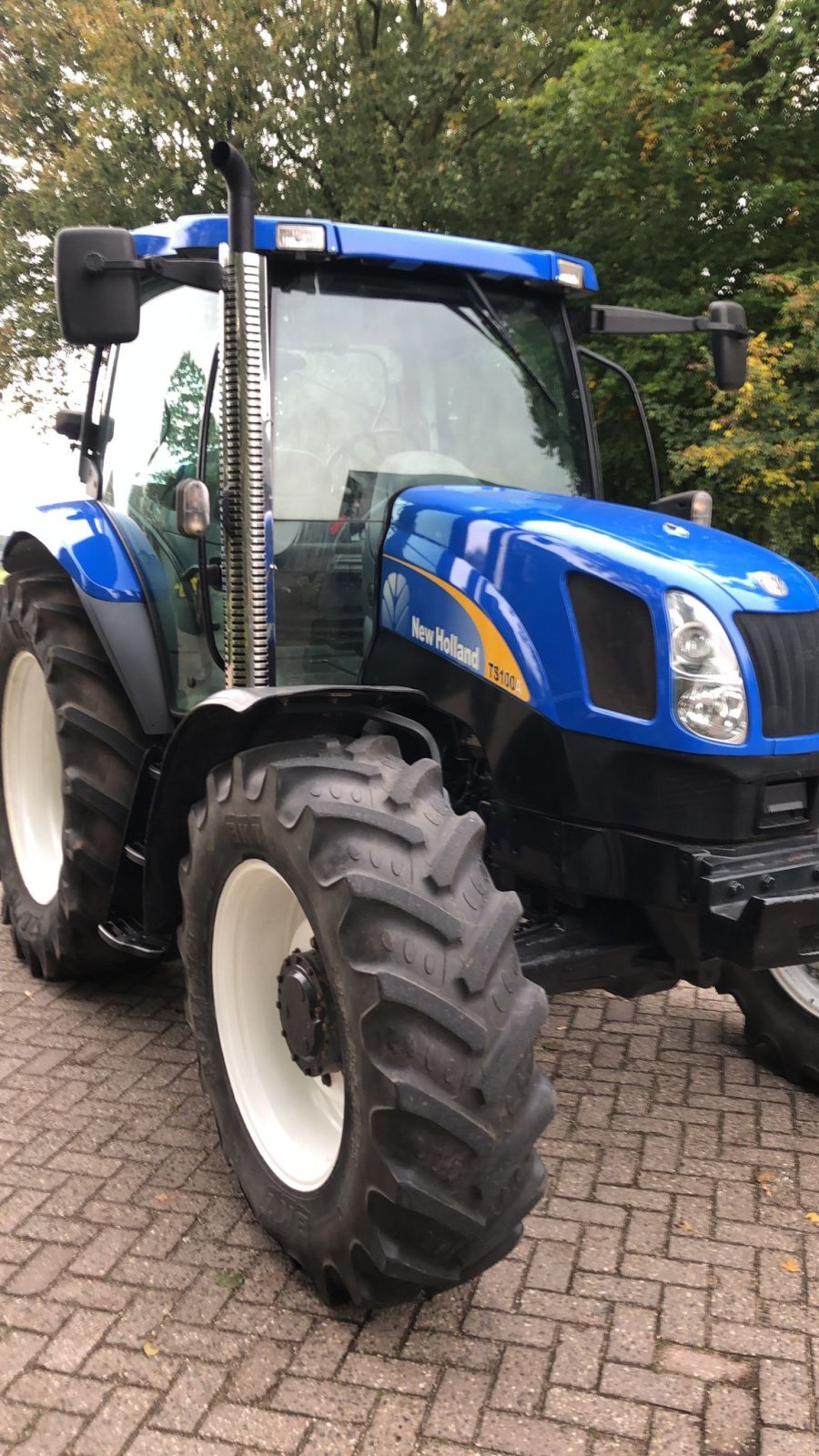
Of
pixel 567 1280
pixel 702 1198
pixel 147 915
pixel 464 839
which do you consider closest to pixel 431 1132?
pixel 464 839

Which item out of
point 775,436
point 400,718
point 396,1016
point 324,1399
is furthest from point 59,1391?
point 775,436

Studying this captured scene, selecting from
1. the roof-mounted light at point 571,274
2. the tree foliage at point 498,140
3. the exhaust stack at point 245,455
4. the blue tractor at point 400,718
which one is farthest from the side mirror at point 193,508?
the tree foliage at point 498,140

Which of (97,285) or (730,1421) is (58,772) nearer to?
(97,285)

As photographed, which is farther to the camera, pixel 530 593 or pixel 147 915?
pixel 147 915

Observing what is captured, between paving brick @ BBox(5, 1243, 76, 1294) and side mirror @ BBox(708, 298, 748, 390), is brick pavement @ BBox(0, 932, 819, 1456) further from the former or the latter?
side mirror @ BBox(708, 298, 748, 390)

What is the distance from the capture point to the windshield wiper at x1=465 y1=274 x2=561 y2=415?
3.36 metres

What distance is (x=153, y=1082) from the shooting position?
354 centimetres

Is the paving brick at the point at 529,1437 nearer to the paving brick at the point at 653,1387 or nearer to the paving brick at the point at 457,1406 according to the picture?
the paving brick at the point at 457,1406

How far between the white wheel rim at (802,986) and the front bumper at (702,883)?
820 millimetres

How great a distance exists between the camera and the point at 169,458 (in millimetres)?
3588

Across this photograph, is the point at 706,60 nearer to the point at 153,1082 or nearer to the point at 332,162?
the point at 332,162

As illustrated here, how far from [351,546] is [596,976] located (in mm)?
1305

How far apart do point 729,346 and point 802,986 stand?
198 cm

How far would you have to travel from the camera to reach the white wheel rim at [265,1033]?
9.01ft
